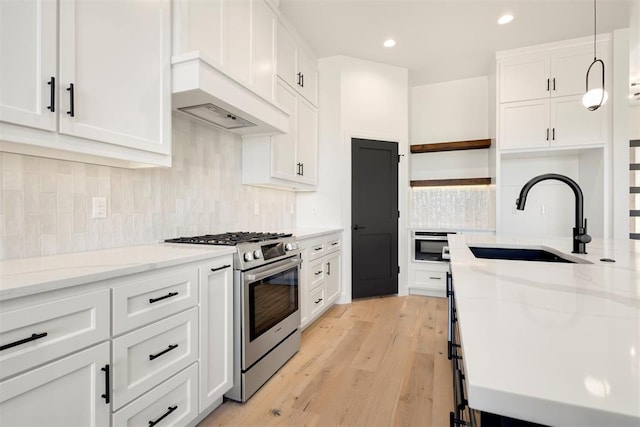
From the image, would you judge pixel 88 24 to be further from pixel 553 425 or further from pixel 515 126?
pixel 515 126

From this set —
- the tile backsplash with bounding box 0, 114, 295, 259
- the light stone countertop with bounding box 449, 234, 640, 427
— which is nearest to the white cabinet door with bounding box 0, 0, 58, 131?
the tile backsplash with bounding box 0, 114, 295, 259

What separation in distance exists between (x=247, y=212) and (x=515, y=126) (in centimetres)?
327

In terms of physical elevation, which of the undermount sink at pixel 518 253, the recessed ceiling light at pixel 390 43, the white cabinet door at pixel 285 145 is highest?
the recessed ceiling light at pixel 390 43

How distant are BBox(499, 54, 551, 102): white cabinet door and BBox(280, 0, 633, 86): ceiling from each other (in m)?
0.18

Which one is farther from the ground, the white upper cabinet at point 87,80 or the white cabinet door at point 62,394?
the white upper cabinet at point 87,80

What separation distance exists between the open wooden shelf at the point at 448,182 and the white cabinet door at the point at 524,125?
516mm

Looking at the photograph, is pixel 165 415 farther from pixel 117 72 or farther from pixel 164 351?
pixel 117 72

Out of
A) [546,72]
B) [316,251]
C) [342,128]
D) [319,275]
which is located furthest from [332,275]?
[546,72]

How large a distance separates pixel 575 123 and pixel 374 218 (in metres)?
2.47

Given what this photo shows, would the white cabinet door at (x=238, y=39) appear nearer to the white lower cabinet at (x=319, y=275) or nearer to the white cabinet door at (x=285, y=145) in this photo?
the white cabinet door at (x=285, y=145)

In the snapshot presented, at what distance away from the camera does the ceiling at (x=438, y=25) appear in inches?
116

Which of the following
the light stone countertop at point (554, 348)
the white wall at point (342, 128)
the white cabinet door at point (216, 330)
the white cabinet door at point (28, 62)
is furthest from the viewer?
the white wall at point (342, 128)

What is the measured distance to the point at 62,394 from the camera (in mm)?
1045

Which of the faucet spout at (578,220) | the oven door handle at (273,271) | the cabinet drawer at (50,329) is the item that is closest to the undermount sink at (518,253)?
the faucet spout at (578,220)
